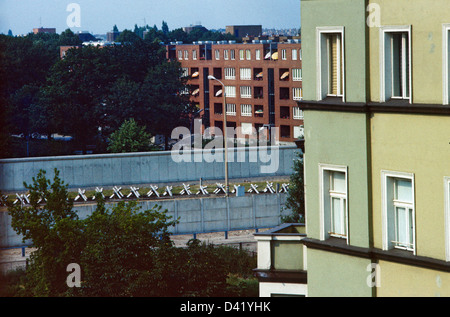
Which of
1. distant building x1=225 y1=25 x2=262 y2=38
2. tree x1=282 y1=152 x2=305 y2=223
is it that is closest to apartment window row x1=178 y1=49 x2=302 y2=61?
tree x1=282 y1=152 x2=305 y2=223

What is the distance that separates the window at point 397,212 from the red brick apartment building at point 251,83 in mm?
45484

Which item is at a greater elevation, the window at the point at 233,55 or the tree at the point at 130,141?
the window at the point at 233,55

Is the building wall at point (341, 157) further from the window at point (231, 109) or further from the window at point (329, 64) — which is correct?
the window at point (231, 109)

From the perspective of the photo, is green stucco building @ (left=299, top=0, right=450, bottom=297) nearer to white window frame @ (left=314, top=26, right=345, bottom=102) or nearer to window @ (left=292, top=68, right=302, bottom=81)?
white window frame @ (left=314, top=26, right=345, bottom=102)

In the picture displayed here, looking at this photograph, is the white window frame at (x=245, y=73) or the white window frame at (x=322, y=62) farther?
the white window frame at (x=245, y=73)

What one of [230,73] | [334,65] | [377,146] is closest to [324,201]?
[377,146]

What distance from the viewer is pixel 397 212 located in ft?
23.9

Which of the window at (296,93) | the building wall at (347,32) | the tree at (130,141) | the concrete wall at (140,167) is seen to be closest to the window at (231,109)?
the window at (296,93)

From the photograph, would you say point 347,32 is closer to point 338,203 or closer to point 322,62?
point 322,62

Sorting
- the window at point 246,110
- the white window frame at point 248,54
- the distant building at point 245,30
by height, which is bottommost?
the window at point 246,110

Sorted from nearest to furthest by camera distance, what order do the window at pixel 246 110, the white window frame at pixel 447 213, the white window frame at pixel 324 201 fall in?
the white window frame at pixel 447 213 < the white window frame at pixel 324 201 < the window at pixel 246 110

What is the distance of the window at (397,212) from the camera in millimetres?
7121

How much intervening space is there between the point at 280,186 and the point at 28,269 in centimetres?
2157
